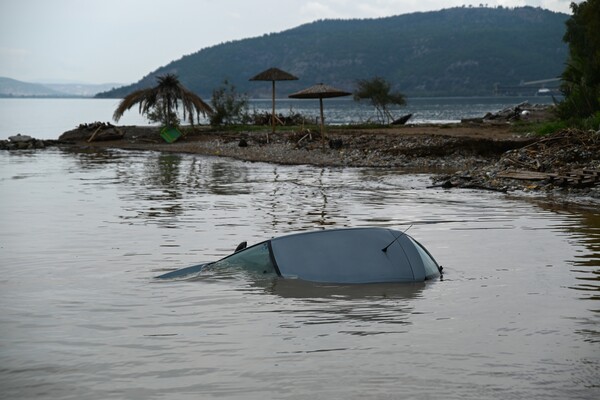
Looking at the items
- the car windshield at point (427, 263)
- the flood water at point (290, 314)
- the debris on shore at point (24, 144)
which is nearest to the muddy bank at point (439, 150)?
the debris on shore at point (24, 144)

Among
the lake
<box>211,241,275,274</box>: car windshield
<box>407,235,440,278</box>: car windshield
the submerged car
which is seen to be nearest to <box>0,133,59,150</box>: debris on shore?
the lake

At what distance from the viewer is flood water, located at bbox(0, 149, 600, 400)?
6.65 metres

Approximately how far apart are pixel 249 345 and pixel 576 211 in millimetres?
10800

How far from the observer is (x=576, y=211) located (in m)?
16.7

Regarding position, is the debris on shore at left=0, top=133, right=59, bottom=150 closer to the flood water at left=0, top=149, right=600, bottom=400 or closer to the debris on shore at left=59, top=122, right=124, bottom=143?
the debris on shore at left=59, top=122, right=124, bottom=143

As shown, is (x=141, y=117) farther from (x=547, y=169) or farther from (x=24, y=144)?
(x=547, y=169)

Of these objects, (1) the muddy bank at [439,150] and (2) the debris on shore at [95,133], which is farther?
(2) the debris on shore at [95,133]

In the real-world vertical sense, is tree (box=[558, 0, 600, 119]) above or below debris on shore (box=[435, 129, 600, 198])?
above

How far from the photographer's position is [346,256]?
9602 mm

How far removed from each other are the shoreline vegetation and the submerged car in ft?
32.7

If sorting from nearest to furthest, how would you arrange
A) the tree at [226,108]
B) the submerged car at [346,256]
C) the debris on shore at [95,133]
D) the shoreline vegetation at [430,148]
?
1. the submerged car at [346,256]
2. the shoreline vegetation at [430,148]
3. the debris on shore at [95,133]
4. the tree at [226,108]

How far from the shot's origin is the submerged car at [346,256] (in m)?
9.48

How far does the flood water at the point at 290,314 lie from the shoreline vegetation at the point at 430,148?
3.58 meters

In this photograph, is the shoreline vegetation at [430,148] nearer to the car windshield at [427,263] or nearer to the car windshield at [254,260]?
the car windshield at [427,263]
